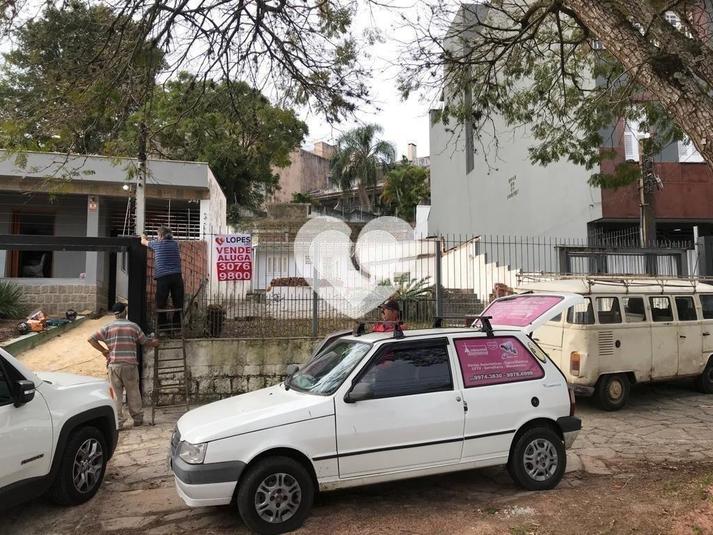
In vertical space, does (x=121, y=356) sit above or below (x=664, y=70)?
below

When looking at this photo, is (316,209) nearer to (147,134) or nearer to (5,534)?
(147,134)

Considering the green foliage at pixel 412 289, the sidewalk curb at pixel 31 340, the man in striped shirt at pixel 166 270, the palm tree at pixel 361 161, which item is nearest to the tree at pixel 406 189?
the palm tree at pixel 361 161

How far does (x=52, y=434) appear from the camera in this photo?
457cm

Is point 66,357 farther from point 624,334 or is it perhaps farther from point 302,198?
point 302,198

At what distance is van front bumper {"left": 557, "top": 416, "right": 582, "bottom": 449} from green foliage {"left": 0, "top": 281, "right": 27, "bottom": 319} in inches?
569

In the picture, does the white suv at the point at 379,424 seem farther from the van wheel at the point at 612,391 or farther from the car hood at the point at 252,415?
the van wheel at the point at 612,391

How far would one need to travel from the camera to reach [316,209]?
4484 cm

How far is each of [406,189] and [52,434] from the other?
42.2m

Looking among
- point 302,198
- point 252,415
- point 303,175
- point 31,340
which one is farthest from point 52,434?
point 303,175

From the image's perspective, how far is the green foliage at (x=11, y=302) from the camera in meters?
14.3

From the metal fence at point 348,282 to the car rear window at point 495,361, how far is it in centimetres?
511

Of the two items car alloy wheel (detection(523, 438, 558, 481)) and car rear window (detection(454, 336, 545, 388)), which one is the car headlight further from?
car alloy wheel (detection(523, 438, 558, 481))

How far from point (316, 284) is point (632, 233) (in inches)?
396

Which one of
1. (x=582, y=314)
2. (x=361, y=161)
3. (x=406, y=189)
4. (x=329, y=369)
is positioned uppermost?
(x=361, y=161)
